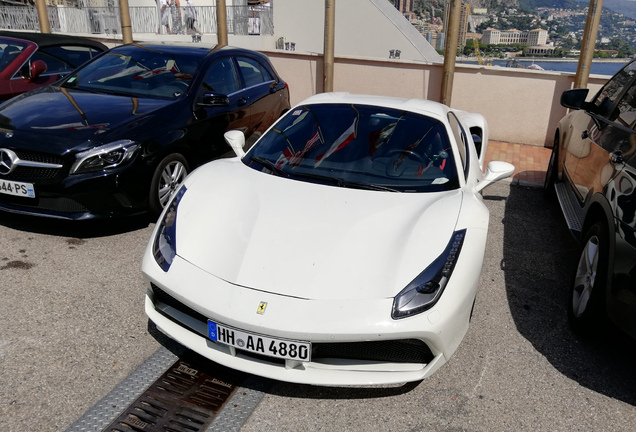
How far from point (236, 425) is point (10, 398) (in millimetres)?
1128

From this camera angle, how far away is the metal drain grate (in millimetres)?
2535

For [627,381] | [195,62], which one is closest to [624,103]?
[627,381]

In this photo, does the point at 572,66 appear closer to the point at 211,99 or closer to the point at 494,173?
the point at 494,173

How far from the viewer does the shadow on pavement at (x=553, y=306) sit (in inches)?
120

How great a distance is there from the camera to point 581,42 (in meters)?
8.07

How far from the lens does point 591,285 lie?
3221 mm

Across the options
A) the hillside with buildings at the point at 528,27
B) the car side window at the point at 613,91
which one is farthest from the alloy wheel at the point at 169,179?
the hillside with buildings at the point at 528,27

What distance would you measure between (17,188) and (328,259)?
2844 mm

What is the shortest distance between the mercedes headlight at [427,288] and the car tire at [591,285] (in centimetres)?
92

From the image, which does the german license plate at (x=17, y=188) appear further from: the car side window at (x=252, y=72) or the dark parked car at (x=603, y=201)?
the dark parked car at (x=603, y=201)

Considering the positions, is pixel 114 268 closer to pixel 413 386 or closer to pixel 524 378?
pixel 413 386

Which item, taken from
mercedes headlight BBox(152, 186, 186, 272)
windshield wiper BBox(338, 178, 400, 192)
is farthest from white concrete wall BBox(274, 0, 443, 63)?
mercedes headlight BBox(152, 186, 186, 272)

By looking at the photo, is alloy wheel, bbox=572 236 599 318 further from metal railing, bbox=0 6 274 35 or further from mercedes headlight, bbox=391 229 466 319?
metal railing, bbox=0 6 274 35

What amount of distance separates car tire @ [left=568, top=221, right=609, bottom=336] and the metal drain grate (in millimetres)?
2112
